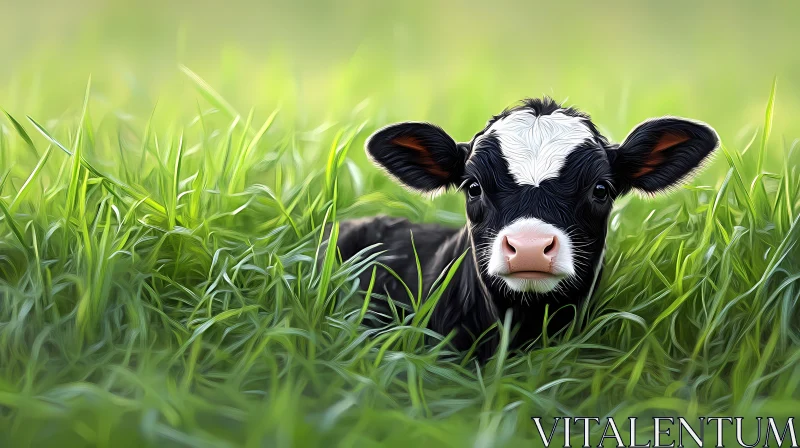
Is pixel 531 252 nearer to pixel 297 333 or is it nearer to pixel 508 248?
pixel 508 248

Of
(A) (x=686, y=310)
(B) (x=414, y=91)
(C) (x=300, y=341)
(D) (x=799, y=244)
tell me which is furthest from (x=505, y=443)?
(B) (x=414, y=91)

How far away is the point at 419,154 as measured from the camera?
14.7ft

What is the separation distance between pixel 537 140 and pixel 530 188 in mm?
314

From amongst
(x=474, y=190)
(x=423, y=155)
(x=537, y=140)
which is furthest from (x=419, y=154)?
(x=537, y=140)

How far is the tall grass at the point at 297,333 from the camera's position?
3402 millimetres

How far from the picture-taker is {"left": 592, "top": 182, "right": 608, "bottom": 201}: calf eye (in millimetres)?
4082

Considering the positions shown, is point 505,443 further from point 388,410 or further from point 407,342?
point 407,342

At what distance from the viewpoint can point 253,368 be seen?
148 inches

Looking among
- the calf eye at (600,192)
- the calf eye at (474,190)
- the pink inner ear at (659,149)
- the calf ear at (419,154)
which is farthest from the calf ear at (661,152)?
the calf ear at (419,154)

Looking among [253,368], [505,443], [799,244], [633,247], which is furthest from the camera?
[633,247]

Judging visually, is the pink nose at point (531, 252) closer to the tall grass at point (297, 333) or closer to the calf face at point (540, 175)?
the calf face at point (540, 175)

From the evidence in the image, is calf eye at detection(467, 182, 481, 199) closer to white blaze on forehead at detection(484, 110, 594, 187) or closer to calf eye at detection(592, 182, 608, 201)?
white blaze on forehead at detection(484, 110, 594, 187)

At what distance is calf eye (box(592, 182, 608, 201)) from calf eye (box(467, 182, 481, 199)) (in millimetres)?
541

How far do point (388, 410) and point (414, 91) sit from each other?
4.80m
